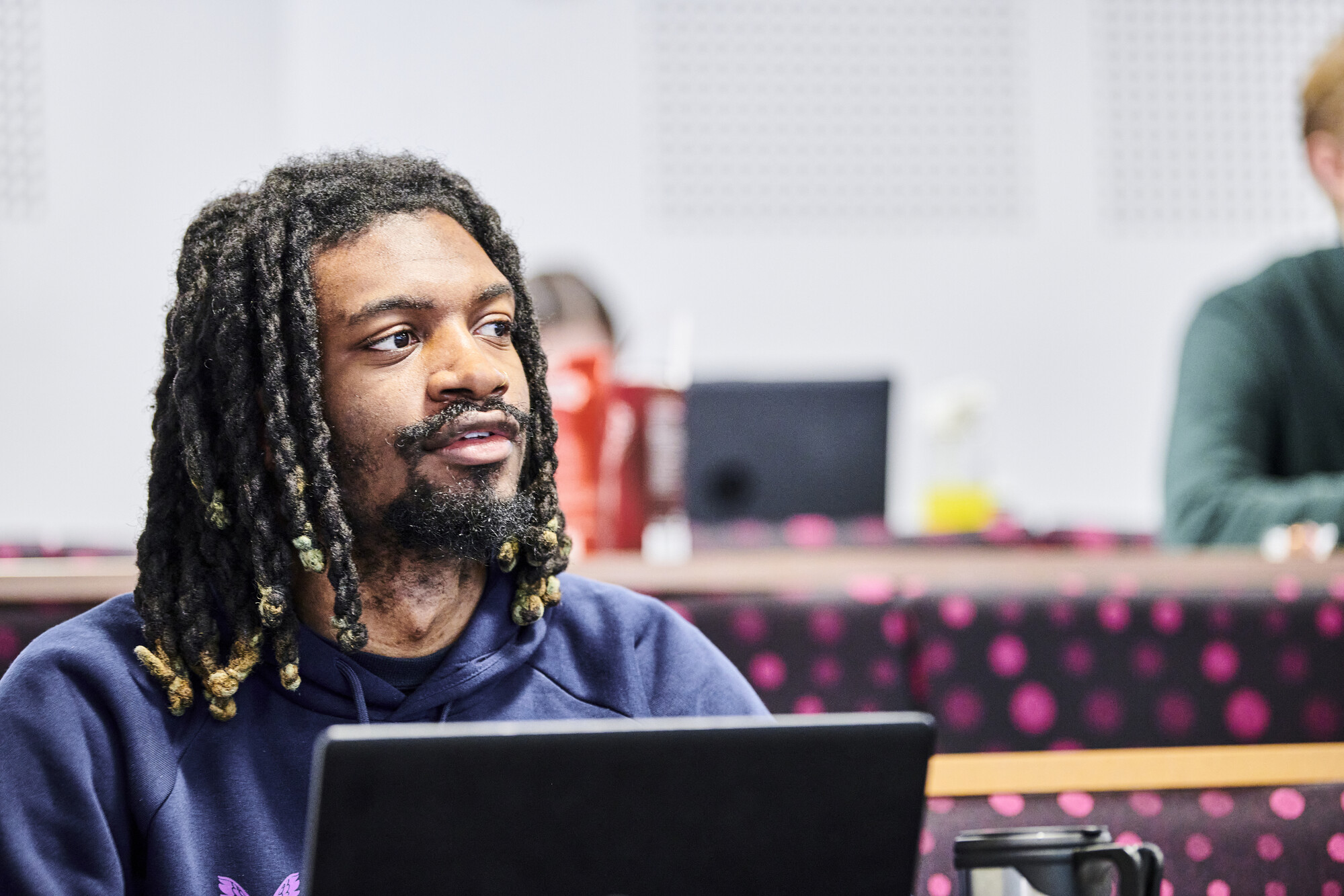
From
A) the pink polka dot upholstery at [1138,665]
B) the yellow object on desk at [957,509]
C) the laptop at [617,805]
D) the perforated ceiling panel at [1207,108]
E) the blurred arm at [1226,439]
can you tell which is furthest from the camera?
the perforated ceiling panel at [1207,108]

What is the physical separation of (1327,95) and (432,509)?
157 cm

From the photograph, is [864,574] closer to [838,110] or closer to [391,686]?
[391,686]

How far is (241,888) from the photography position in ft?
2.97

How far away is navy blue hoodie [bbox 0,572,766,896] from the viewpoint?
864 mm

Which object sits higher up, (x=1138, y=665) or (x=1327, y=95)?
(x=1327, y=95)

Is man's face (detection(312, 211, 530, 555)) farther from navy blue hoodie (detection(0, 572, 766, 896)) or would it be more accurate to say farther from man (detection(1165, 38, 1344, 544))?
man (detection(1165, 38, 1344, 544))

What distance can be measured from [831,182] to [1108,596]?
2.63 metres

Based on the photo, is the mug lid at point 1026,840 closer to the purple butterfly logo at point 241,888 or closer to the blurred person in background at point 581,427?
the purple butterfly logo at point 241,888

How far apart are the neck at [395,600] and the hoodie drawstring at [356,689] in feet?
0.09

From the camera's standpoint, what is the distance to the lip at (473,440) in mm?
955

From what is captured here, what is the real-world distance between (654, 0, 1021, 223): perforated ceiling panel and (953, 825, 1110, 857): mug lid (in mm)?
3019

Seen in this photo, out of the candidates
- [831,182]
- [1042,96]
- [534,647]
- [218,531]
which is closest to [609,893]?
[534,647]

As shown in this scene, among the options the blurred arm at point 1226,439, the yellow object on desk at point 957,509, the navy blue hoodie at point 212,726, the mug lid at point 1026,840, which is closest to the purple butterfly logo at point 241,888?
the navy blue hoodie at point 212,726

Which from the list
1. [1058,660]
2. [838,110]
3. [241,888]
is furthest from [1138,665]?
[838,110]
